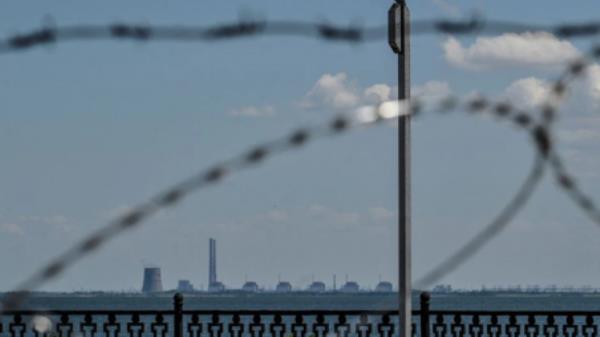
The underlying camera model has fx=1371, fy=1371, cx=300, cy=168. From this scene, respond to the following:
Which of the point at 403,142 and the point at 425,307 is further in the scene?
the point at 425,307

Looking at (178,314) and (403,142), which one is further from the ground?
(403,142)

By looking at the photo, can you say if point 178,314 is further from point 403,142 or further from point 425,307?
point 403,142

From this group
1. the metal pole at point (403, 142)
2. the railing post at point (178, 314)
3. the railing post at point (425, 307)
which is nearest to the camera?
the metal pole at point (403, 142)

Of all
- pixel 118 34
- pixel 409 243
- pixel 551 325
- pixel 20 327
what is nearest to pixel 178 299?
pixel 20 327

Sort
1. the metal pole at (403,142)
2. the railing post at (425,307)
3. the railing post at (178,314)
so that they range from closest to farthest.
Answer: the metal pole at (403,142) < the railing post at (425,307) < the railing post at (178,314)

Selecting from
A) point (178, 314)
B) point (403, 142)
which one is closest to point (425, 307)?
point (178, 314)

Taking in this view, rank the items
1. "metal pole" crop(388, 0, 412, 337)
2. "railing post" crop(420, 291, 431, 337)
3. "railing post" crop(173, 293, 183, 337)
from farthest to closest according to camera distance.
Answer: "railing post" crop(173, 293, 183, 337) → "railing post" crop(420, 291, 431, 337) → "metal pole" crop(388, 0, 412, 337)

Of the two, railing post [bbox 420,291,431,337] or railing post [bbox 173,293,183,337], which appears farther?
railing post [bbox 173,293,183,337]

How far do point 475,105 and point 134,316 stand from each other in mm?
14960

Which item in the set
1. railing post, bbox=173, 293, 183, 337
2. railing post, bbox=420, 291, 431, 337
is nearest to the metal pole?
railing post, bbox=420, 291, 431, 337

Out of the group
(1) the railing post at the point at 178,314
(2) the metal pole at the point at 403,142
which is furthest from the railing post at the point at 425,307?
(2) the metal pole at the point at 403,142

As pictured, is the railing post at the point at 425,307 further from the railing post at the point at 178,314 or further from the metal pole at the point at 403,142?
the metal pole at the point at 403,142

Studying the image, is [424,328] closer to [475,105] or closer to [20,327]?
[20,327]

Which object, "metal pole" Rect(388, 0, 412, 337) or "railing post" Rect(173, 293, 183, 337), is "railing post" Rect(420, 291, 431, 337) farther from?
"metal pole" Rect(388, 0, 412, 337)
